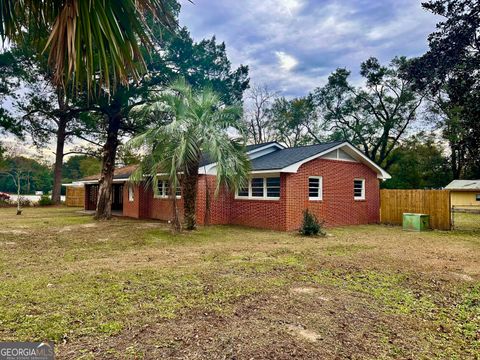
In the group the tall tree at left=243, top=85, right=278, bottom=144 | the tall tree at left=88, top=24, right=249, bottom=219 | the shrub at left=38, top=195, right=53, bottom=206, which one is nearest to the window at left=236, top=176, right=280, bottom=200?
the tall tree at left=88, top=24, right=249, bottom=219

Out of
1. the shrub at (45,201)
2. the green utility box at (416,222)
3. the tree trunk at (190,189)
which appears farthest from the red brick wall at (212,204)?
the shrub at (45,201)

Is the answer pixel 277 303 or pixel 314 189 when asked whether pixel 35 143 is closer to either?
pixel 314 189

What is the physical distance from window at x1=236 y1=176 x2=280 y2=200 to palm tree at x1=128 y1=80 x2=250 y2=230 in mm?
2156

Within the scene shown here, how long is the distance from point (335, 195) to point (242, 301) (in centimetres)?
1095

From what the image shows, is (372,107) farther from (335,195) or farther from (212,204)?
(212,204)

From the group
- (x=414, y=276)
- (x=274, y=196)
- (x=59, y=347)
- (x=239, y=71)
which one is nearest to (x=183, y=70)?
(x=239, y=71)

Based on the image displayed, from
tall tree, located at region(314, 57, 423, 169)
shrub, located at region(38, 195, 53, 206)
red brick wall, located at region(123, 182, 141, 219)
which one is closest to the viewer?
red brick wall, located at region(123, 182, 141, 219)

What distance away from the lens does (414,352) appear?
3109mm

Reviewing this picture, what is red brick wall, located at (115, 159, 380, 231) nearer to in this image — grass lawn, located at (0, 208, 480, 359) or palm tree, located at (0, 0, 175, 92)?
grass lawn, located at (0, 208, 480, 359)

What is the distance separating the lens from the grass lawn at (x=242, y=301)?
319 centimetres

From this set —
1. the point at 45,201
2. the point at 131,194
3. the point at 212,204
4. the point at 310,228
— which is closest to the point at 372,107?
the point at 212,204

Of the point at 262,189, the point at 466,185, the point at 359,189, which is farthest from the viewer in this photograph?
the point at 466,185

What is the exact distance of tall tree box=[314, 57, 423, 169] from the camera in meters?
30.6

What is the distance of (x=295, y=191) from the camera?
1289 centimetres
